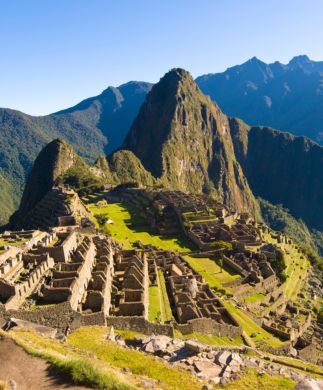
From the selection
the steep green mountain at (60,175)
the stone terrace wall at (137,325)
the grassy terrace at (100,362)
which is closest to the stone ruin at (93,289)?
the stone terrace wall at (137,325)

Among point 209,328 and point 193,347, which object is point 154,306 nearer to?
point 209,328

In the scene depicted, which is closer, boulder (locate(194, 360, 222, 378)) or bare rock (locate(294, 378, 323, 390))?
bare rock (locate(294, 378, 323, 390))

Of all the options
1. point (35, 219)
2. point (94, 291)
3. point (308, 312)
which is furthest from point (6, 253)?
point (35, 219)

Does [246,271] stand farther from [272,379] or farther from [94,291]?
[272,379]

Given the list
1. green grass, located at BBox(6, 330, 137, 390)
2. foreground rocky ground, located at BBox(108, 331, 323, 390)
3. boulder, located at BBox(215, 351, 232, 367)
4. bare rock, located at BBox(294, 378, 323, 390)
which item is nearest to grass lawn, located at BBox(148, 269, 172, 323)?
foreground rocky ground, located at BBox(108, 331, 323, 390)

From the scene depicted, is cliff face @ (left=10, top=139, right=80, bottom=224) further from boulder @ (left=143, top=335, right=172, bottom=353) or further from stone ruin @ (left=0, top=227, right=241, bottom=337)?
boulder @ (left=143, top=335, right=172, bottom=353)

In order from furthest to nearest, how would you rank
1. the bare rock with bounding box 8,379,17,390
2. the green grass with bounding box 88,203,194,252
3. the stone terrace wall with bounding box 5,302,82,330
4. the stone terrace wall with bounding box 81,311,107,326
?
1. the green grass with bounding box 88,203,194,252
2. the stone terrace wall with bounding box 81,311,107,326
3. the stone terrace wall with bounding box 5,302,82,330
4. the bare rock with bounding box 8,379,17,390
